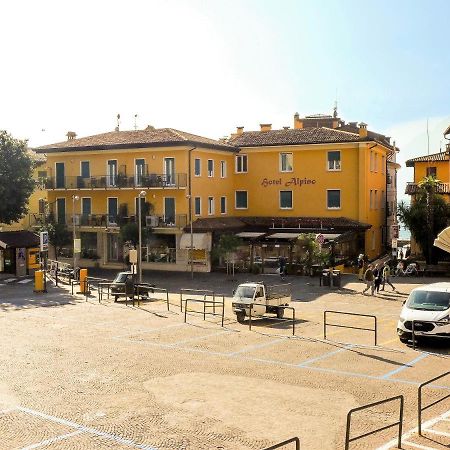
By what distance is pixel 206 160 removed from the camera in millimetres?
48906

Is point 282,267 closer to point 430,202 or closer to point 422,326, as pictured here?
point 430,202

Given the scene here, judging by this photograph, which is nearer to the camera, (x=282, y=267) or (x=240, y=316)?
(x=240, y=316)

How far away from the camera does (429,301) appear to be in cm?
2175

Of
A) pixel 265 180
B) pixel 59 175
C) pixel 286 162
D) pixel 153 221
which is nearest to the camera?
pixel 153 221

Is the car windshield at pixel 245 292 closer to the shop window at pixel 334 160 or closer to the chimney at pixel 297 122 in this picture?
the shop window at pixel 334 160

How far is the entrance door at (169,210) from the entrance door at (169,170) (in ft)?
4.09

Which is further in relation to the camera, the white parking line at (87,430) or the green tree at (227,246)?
the green tree at (227,246)

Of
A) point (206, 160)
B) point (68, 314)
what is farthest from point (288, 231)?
point (68, 314)

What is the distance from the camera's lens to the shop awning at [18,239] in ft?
143

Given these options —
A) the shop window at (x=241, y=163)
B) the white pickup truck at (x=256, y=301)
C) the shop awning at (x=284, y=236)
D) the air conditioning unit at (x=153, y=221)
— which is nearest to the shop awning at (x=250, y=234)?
the shop awning at (x=284, y=236)

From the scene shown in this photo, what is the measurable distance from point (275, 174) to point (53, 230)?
17.7 meters

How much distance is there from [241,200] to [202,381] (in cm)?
3715

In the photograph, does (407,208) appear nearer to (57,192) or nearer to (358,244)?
(358,244)

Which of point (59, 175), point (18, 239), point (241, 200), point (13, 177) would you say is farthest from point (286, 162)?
point (18, 239)
